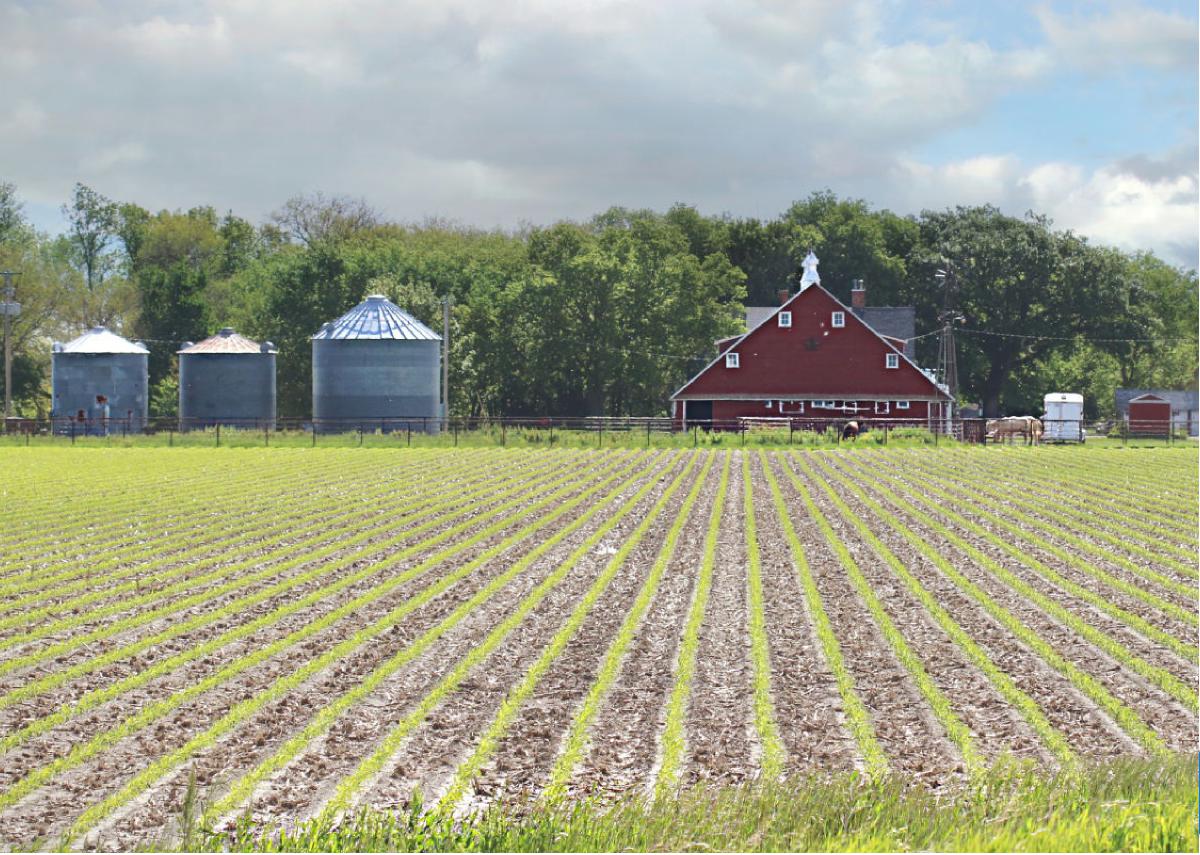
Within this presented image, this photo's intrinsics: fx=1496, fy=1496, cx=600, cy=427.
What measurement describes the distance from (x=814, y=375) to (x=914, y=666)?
7125 centimetres

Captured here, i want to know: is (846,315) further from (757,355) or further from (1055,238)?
(1055,238)

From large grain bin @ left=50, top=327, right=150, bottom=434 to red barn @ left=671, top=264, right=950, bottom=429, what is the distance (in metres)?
31.4

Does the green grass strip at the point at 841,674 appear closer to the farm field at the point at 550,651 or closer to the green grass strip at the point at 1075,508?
the farm field at the point at 550,651

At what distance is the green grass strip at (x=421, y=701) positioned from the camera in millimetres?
11267

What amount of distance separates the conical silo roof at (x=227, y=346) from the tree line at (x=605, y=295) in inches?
413

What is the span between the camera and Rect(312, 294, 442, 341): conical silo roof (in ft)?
270

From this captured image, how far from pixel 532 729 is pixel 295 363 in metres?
91.2

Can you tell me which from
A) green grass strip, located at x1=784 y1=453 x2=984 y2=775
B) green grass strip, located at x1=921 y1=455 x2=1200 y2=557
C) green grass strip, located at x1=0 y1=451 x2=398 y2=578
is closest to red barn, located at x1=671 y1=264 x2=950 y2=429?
green grass strip, located at x1=921 y1=455 x2=1200 y2=557

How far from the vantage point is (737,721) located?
13.5 meters

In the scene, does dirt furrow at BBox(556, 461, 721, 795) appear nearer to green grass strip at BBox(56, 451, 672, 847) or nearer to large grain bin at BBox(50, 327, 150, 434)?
green grass strip at BBox(56, 451, 672, 847)

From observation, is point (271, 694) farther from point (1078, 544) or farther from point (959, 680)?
point (1078, 544)

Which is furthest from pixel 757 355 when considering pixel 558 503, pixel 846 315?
pixel 558 503

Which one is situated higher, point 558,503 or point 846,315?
point 846,315

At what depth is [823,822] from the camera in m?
9.22
